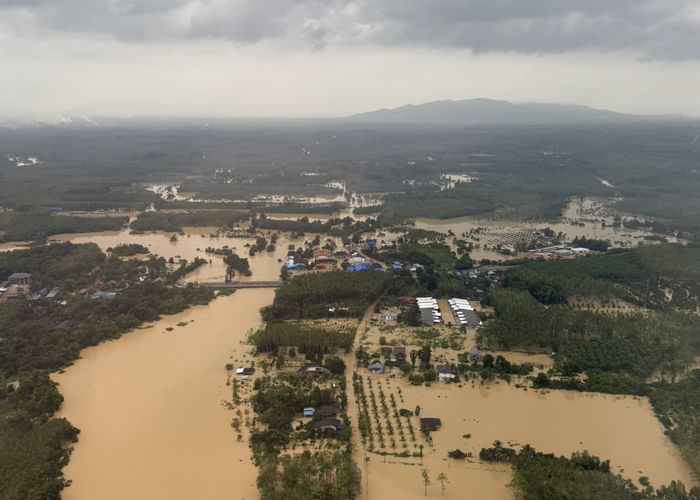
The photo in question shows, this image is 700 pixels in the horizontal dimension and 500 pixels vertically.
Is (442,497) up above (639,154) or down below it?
below

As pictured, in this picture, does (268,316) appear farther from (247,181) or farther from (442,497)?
(247,181)

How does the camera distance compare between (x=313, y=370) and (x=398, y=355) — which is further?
(x=398, y=355)

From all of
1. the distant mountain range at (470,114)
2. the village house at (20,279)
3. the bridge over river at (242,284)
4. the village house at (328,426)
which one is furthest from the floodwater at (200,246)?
the distant mountain range at (470,114)

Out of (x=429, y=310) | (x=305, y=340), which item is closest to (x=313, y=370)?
(x=305, y=340)

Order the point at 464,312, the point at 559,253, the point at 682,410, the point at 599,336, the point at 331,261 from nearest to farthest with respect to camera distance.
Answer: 1. the point at 682,410
2. the point at 599,336
3. the point at 464,312
4. the point at 331,261
5. the point at 559,253

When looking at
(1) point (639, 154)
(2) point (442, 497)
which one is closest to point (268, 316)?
(2) point (442, 497)

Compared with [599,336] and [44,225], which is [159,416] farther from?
[44,225]

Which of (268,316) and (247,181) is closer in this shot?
(268,316)
